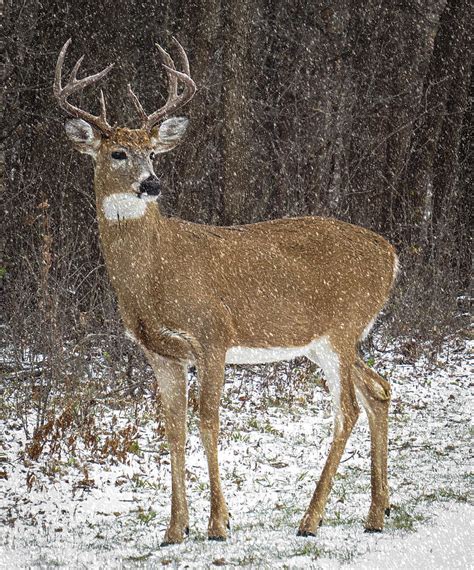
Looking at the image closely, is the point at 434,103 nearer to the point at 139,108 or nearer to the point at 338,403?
the point at 139,108

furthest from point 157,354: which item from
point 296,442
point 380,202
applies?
point 380,202

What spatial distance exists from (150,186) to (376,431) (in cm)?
208

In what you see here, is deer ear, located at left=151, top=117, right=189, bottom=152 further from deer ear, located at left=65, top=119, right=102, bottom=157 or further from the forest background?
the forest background

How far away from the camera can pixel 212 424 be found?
6215mm

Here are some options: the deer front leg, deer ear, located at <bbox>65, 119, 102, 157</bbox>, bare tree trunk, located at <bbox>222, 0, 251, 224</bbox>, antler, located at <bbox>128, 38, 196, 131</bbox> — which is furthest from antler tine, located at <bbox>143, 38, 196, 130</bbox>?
bare tree trunk, located at <bbox>222, 0, 251, 224</bbox>

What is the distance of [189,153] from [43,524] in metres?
6.64

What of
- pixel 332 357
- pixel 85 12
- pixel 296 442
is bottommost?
pixel 296 442

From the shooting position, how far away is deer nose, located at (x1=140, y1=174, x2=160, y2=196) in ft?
20.4

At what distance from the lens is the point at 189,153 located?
12.4 m

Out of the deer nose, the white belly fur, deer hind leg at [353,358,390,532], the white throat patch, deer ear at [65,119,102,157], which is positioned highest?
deer ear at [65,119,102,157]

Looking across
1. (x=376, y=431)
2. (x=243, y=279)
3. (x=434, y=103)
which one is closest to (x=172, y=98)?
(x=243, y=279)

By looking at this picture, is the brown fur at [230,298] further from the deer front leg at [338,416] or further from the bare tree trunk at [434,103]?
the bare tree trunk at [434,103]

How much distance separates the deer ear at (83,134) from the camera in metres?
6.61

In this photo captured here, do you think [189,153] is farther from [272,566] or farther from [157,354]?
[272,566]
